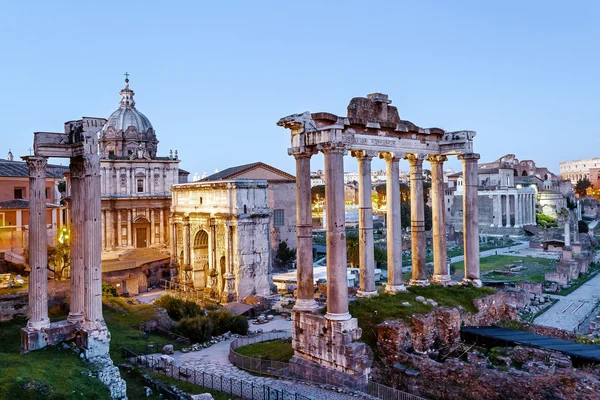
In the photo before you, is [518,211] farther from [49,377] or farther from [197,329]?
[49,377]

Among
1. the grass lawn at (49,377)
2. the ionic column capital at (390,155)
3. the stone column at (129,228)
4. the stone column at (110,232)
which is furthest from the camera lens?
the stone column at (129,228)

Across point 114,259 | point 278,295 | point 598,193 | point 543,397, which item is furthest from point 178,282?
point 598,193

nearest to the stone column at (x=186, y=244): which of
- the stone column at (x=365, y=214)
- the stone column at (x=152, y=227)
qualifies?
the stone column at (x=152, y=227)

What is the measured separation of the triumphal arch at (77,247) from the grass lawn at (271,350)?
4835 mm

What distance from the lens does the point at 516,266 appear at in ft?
163

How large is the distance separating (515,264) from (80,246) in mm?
45992

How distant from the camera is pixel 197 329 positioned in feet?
73.4

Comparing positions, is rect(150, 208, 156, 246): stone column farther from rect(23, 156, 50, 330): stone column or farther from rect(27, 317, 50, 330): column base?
rect(27, 317, 50, 330): column base

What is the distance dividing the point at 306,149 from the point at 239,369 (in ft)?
24.3

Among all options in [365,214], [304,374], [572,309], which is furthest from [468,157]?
[572,309]

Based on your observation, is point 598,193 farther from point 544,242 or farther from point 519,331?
point 519,331

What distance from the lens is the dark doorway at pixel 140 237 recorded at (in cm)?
4266

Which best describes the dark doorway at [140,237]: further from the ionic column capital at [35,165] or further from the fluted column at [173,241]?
the ionic column capital at [35,165]

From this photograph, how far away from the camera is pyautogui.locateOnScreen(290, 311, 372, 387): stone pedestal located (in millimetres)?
13445
